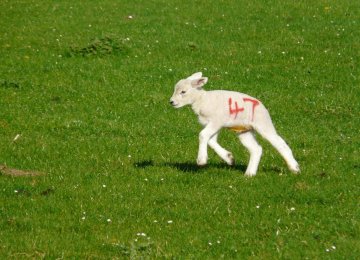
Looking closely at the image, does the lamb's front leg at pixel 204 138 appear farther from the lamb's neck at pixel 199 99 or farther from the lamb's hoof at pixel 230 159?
the lamb's hoof at pixel 230 159

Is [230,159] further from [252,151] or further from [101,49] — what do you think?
[101,49]

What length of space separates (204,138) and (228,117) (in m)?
0.53

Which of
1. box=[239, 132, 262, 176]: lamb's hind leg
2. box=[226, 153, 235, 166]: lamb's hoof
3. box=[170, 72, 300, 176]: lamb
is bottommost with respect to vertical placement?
box=[226, 153, 235, 166]: lamb's hoof

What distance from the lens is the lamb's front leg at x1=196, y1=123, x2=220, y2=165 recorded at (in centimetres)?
1441

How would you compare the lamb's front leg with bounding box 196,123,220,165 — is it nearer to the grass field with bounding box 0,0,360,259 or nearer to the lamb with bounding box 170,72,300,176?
the lamb with bounding box 170,72,300,176

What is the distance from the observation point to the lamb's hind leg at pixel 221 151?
15.0m

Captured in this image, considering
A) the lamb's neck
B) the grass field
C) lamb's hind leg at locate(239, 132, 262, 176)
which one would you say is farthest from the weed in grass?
lamb's hind leg at locate(239, 132, 262, 176)

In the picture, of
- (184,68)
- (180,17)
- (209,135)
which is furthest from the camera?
(180,17)

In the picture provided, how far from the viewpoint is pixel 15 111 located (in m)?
20.7

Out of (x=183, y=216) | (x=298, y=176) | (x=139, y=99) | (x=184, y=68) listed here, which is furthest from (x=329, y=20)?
(x=183, y=216)

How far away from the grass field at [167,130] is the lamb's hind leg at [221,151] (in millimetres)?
222

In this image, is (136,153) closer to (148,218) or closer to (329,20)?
(148,218)

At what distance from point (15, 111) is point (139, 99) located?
3058 millimetres

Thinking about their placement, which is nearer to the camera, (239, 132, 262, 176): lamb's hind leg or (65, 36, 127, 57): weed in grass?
(239, 132, 262, 176): lamb's hind leg
